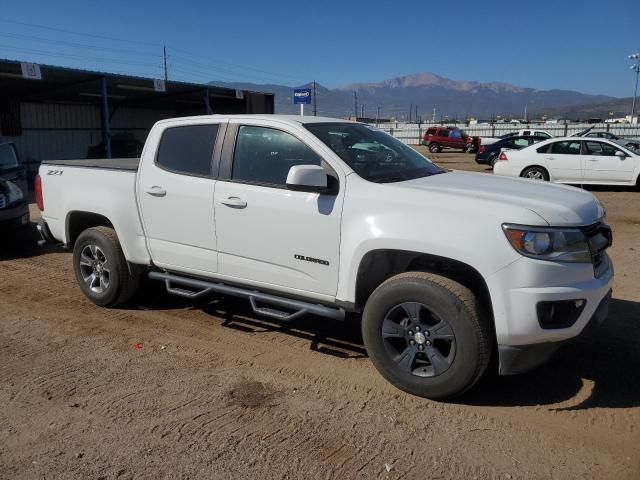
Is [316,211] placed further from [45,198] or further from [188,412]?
[45,198]

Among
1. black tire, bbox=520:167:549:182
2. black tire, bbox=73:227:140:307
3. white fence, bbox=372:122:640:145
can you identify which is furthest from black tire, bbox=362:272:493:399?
white fence, bbox=372:122:640:145

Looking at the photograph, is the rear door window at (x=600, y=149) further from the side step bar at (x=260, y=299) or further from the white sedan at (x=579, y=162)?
the side step bar at (x=260, y=299)

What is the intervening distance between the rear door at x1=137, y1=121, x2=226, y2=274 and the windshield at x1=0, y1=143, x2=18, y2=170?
20.0ft

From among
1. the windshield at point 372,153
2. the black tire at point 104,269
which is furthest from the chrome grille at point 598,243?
the black tire at point 104,269

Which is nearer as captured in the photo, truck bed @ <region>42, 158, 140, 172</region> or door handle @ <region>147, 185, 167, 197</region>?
door handle @ <region>147, 185, 167, 197</region>

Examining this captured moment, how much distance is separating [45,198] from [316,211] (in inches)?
139

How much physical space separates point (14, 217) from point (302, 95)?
40.1ft

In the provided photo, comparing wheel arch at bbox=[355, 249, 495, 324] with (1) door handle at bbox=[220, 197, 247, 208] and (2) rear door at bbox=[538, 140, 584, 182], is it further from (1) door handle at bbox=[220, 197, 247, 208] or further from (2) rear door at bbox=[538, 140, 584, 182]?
(2) rear door at bbox=[538, 140, 584, 182]

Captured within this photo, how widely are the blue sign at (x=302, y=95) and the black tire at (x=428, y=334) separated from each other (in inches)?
628

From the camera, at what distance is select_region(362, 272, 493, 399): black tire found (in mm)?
3570

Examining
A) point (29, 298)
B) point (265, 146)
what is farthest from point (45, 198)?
point (265, 146)

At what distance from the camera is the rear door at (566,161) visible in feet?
52.1

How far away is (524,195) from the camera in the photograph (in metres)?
3.84

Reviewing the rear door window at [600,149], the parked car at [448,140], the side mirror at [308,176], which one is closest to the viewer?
the side mirror at [308,176]
